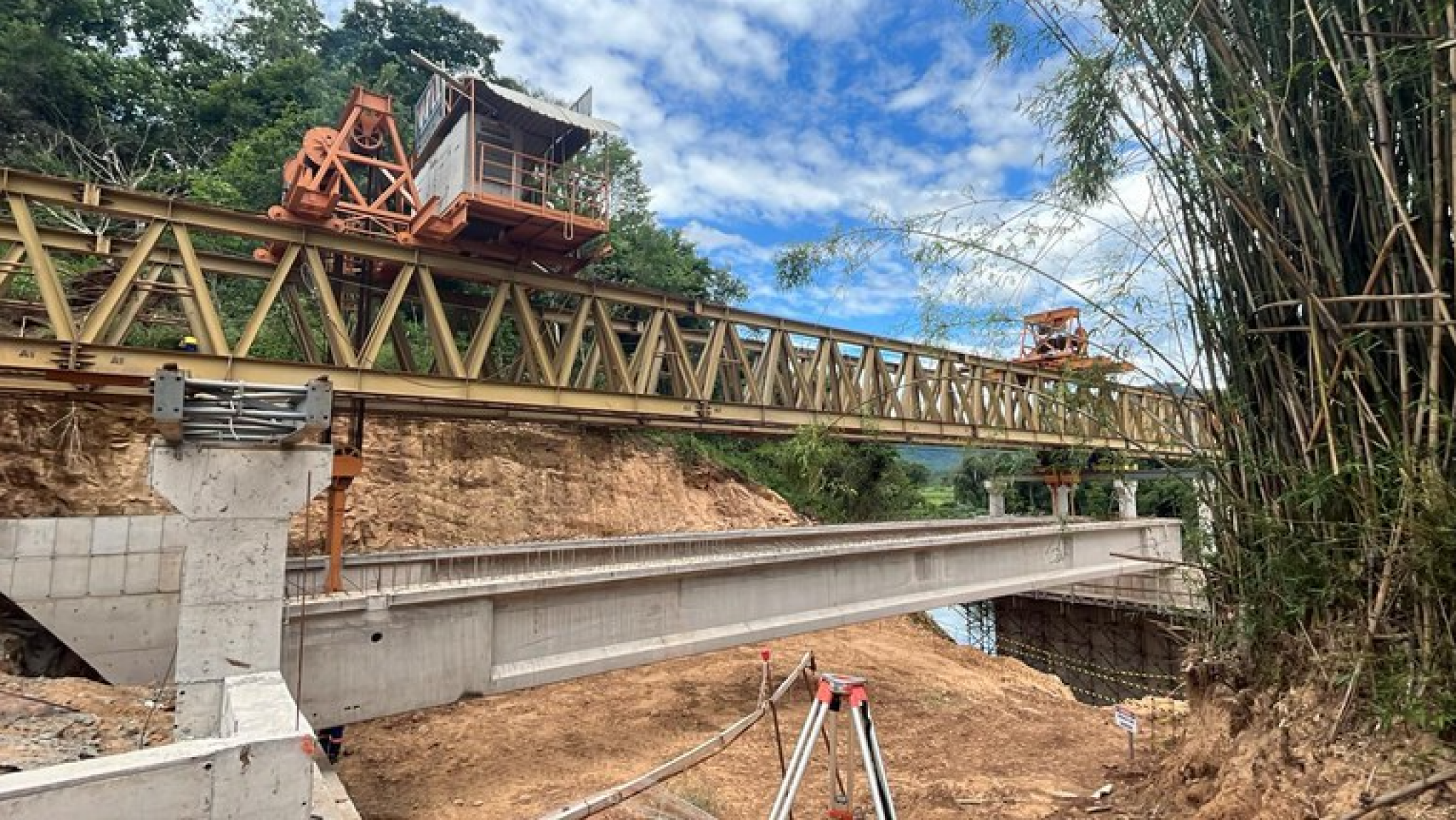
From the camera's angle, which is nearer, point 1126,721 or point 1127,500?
point 1126,721

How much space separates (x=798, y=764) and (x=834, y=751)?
0.75 meters

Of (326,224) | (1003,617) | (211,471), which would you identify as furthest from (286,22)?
(1003,617)

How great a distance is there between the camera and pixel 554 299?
23.1 metres

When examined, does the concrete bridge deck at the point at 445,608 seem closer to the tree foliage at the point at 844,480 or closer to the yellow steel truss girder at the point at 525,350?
the yellow steel truss girder at the point at 525,350

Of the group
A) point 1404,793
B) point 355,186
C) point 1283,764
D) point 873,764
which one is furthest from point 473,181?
point 1404,793

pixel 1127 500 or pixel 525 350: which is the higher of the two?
pixel 525 350

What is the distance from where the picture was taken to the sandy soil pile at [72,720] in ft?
16.1

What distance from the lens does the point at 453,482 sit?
16.2 m

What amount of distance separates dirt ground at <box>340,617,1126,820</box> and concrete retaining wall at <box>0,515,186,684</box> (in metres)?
2.65

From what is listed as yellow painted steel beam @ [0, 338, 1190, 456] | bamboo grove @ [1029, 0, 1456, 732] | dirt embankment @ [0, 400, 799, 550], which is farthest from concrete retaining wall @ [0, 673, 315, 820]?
dirt embankment @ [0, 400, 799, 550]

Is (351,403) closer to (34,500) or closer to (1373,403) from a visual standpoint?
(34,500)

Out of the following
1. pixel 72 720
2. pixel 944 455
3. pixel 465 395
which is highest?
pixel 465 395

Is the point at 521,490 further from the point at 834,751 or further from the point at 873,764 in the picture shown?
the point at 873,764

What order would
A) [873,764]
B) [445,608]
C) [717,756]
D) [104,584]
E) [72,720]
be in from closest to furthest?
[873,764] → [72,720] → [445,608] → [104,584] → [717,756]
